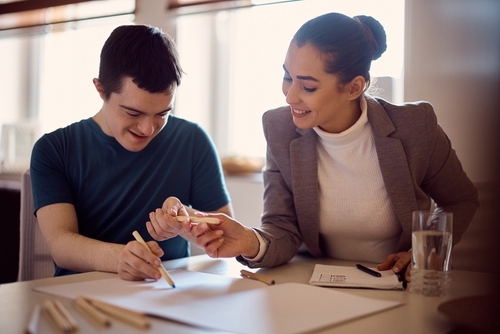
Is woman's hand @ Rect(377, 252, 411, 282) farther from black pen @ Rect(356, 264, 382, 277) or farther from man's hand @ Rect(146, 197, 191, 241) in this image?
man's hand @ Rect(146, 197, 191, 241)

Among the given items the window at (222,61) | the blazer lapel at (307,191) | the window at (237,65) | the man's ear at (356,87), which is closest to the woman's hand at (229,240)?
the blazer lapel at (307,191)

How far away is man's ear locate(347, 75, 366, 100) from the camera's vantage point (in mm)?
1388

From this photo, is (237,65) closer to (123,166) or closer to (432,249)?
(123,166)

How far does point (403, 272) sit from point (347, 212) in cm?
29

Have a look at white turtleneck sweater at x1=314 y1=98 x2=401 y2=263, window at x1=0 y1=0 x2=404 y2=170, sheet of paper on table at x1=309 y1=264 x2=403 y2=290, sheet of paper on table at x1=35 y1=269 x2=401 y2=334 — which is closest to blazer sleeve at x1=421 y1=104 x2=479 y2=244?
white turtleneck sweater at x1=314 y1=98 x2=401 y2=263

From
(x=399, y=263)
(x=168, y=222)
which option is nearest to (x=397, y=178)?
(x=399, y=263)

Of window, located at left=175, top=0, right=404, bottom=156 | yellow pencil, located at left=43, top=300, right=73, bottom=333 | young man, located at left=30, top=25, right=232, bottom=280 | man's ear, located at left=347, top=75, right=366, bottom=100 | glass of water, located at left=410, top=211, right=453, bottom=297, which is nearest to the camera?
yellow pencil, located at left=43, top=300, right=73, bottom=333

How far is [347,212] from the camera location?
1351 millimetres

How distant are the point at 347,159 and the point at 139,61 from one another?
60cm

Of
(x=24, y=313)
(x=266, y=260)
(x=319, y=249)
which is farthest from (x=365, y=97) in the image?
(x=24, y=313)

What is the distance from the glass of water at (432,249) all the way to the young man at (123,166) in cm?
48

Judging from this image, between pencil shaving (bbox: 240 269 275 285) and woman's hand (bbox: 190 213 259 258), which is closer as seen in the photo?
pencil shaving (bbox: 240 269 275 285)

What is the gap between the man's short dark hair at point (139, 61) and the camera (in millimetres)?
1279

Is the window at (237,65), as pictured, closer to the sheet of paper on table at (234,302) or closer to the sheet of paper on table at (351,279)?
the sheet of paper on table at (351,279)
